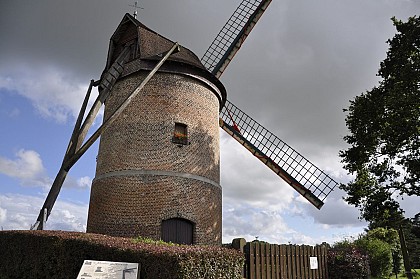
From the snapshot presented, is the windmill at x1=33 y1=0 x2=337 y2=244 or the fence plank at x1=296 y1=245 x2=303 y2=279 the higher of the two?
the windmill at x1=33 y1=0 x2=337 y2=244

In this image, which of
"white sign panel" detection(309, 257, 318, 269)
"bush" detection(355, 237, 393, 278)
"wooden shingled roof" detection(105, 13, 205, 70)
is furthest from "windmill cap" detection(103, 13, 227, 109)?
"bush" detection(355, 237, 393, 278)

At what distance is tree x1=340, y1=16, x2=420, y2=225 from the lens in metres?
12.4

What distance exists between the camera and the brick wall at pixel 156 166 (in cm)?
1203

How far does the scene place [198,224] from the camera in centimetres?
1258

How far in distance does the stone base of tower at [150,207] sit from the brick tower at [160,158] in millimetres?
30

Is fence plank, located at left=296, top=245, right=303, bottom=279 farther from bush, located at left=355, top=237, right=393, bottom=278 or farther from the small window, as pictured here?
bush, located at left=355, top=237, right=393, bottom=278

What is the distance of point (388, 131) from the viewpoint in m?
12.9

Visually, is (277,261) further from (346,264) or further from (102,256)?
(102,256)

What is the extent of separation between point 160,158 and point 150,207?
1864 mm

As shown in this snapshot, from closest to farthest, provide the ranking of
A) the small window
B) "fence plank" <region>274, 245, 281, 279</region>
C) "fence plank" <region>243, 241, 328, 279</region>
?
"fence plank" <region>243, 241, 328, 279</region> → "fence plank" <region>274, 245, 281, 279</region> → the small window

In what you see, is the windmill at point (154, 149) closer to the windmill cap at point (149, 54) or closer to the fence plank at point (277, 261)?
the windmill cap at point (149, 54)

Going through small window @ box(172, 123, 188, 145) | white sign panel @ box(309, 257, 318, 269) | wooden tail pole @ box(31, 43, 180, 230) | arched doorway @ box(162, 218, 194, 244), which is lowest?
white sign panel @ box(309, 257, 318, 269)

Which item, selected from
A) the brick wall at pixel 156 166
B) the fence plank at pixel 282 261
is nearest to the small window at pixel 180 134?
the brick wall at pixel 156 166

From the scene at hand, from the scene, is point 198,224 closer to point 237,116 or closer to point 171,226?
point 171,226
